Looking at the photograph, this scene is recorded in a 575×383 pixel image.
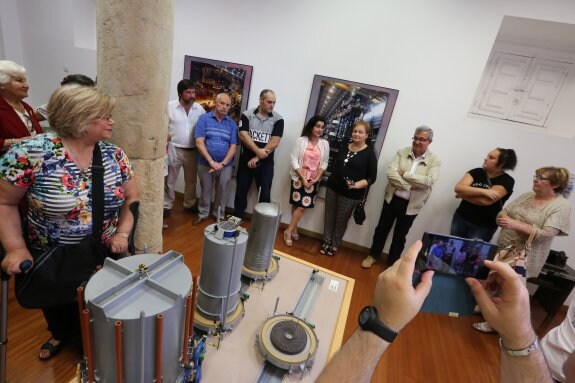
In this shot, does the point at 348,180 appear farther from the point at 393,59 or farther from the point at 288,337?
the point at 288,337

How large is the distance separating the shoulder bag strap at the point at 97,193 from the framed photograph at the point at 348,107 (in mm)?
2352

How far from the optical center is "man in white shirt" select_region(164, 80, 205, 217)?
304cm

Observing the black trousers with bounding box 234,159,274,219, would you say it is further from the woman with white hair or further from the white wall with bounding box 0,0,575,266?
the woman with white hair

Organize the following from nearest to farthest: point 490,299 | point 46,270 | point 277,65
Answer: point 490,299 → point 46,270 → point 277,65

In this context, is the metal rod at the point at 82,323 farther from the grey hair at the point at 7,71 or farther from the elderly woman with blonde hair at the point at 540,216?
the elderly woman with blonde hair at the point at 540,216

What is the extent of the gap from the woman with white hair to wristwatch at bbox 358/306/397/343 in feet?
7.07

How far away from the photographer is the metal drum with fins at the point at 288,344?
1.01 m

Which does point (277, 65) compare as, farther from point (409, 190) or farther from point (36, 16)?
point (36, 16)

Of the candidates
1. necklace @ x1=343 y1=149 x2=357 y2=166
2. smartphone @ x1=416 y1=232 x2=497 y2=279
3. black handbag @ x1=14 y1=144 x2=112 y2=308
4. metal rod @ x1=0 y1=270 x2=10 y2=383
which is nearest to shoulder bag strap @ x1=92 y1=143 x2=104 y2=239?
black handbag @ x1=14 y1=144 x2=112 y2=308

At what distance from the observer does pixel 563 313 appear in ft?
9.69

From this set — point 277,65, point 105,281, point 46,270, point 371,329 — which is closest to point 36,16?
point 277,65

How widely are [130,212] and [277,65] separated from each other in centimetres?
245

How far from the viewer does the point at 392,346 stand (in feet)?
6.99

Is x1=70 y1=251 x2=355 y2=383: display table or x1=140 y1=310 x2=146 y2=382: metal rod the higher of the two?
x1=140 y1=310 x2=146 y2=382: metal rod
